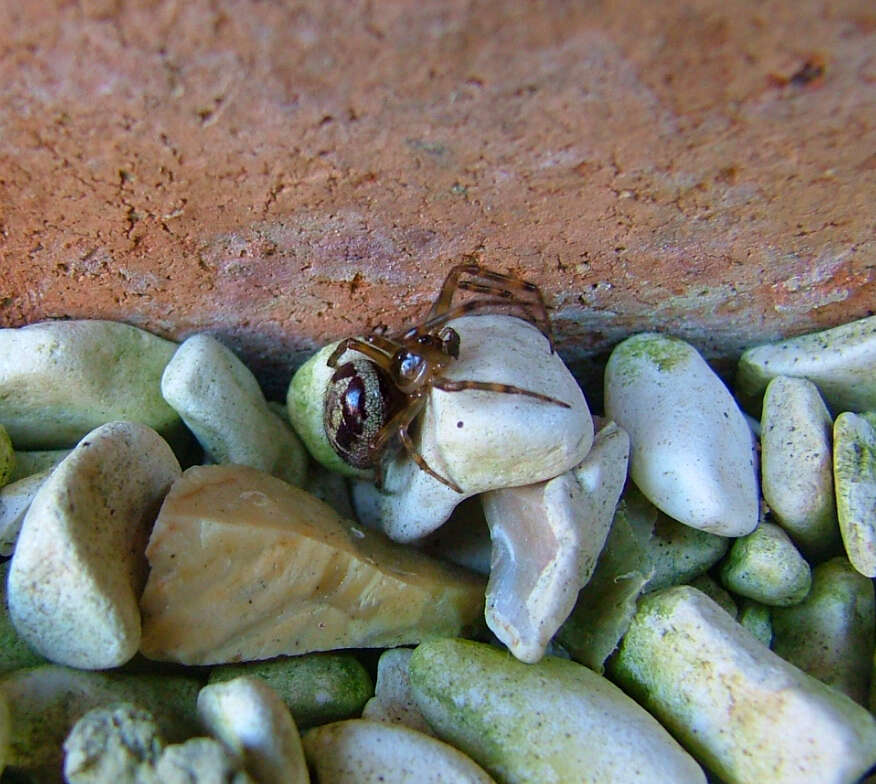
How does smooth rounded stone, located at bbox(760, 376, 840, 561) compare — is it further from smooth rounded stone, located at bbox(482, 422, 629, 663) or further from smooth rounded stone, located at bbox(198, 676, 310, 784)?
smooth rounded stone, located at bbox(198, 676, 310, 784)

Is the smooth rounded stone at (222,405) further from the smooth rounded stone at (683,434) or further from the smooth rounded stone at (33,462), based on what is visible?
the smooth rounded stone at (683,434)

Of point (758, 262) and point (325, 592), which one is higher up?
point (758, 262)

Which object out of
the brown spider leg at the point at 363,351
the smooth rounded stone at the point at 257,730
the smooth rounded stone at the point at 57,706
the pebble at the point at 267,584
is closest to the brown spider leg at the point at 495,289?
the brown spider leg at the point at 363,351

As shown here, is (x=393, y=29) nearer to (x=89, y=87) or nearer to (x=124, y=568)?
(x=89, y=87)

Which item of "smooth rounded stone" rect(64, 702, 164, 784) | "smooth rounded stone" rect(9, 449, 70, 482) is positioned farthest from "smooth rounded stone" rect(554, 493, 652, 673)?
"smooth rounded stone" rect(9, 449, 70, 482)

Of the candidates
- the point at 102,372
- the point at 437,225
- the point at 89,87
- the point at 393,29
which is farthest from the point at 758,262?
the point at 102,372
